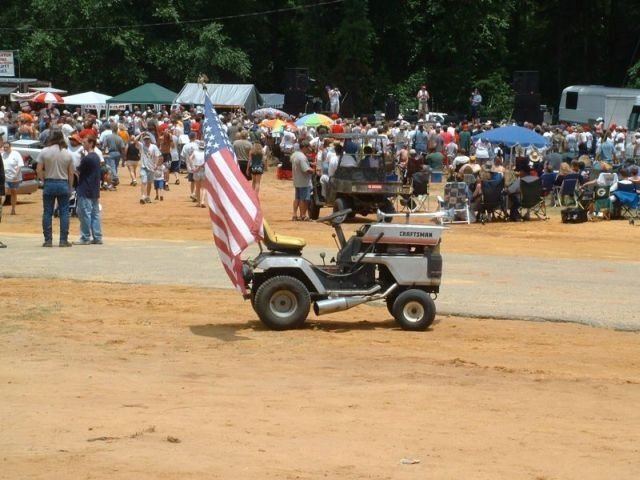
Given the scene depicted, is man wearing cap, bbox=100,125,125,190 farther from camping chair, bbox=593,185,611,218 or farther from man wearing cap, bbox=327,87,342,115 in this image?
man wearing cap, bbox=327,87,342,115

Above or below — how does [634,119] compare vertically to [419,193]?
above

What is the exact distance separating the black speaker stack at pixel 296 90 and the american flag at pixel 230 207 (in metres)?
37.3

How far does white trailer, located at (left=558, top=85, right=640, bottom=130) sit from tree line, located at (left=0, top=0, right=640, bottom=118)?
5523mm

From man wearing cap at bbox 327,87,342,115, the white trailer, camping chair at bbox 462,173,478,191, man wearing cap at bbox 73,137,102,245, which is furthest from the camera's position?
man wearing cap at bbox 327,87,342,115

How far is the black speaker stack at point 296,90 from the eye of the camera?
163ft

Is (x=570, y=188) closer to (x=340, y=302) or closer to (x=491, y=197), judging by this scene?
(x=491, y=197)

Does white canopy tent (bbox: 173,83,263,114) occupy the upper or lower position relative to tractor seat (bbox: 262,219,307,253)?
upper

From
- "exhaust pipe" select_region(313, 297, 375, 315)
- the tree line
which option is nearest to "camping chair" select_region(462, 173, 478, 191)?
"exhaust pipe" select_region(313, 297, 375, 315)

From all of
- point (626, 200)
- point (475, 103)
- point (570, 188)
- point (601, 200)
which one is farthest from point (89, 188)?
point (475, 103)

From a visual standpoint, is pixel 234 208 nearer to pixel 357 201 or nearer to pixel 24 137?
pixel 357 201

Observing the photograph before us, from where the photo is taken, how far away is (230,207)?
12.5 metres

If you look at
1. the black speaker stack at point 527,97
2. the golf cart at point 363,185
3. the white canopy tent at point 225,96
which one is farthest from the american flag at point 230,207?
the white canopy tent at point 225,96

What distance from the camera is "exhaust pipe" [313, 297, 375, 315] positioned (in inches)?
514

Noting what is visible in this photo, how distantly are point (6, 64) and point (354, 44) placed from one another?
16.7 m
